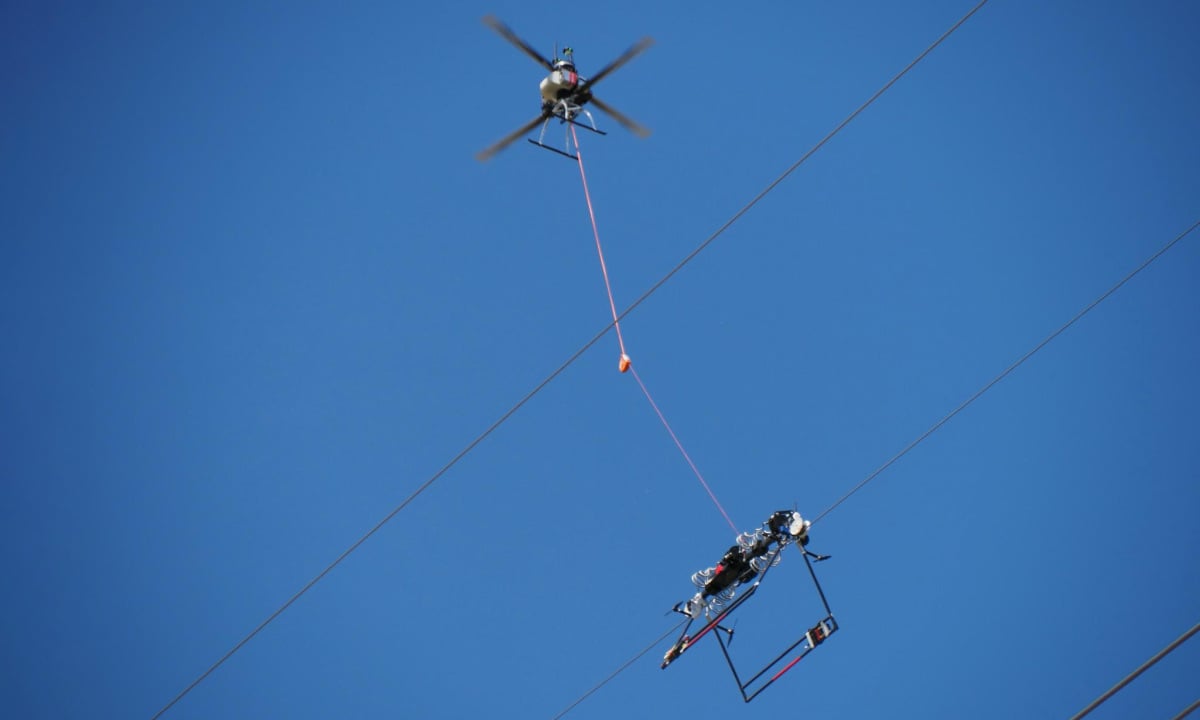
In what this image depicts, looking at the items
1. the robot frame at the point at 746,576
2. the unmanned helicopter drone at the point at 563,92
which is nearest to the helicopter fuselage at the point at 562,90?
the unmanned helicopter drone at the point at 563,92

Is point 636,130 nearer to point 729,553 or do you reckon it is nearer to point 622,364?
point 622,364

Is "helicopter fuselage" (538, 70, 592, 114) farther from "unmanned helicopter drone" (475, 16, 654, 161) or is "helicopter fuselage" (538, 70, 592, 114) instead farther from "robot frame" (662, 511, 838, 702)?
"robot frame" (662, 511, 838, 702)

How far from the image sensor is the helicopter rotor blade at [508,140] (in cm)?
1546

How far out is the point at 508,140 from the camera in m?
15.6

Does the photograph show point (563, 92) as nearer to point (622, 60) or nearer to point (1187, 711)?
point (622, 60)

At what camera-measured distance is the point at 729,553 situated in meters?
13.2

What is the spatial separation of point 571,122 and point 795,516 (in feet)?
24.5

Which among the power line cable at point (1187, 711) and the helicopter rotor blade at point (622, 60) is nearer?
the power line cable at point (1187, 711)

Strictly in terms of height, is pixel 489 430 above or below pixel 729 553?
above

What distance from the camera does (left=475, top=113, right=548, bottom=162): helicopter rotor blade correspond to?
50.7 ft

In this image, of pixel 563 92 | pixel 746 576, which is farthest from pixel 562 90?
pixel 746 576

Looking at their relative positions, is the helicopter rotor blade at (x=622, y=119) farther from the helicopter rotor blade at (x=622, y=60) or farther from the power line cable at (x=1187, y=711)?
the power line cable at (x=1187, y=711)

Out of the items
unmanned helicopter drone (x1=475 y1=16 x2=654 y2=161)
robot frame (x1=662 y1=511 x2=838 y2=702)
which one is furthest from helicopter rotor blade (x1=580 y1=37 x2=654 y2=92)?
robot frame (x1=662 y1=511 x2=838 y2=702)

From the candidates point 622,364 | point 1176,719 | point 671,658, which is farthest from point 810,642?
point 1176,719
